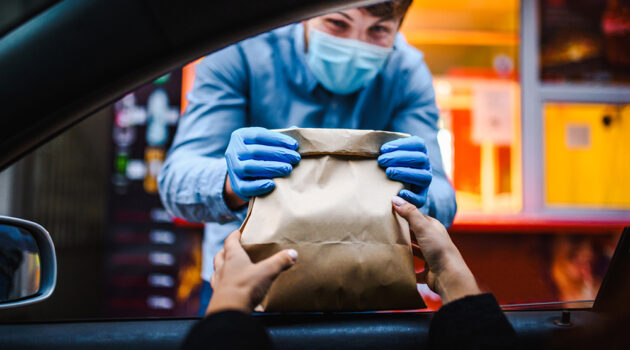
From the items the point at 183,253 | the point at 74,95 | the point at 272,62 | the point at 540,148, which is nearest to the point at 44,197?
the point at 183,253

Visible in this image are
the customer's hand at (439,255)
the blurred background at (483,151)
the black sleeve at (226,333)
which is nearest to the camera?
the black sleeve at (226,333)

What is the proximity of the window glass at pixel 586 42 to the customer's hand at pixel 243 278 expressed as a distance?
3096 mm

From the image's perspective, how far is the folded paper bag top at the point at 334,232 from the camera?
0.55 m

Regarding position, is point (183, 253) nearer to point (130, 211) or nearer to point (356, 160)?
point (130, 211)

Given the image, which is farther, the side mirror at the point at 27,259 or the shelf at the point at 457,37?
the shelf at the point at 457,37

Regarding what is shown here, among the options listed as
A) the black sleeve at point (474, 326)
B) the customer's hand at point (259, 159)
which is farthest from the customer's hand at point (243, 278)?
the black sleeve at point (474, 326)

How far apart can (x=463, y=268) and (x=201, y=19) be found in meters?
0.48

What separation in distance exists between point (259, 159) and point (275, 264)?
0.58 feet

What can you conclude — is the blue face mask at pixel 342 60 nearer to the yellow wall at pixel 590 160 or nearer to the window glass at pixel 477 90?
the window glass at pixel 477 90

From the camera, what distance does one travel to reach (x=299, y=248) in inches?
A: 21.7

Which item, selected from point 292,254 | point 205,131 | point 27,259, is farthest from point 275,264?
point 205,131

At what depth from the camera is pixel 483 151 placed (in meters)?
3.20

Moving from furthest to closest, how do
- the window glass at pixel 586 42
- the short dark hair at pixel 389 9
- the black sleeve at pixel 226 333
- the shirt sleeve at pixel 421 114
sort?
1. the window glass at pixel 586 42
2. the shirt sleeve at pixel 421 114
3. the short dark hair at pixel 389 9
4. the black sleeve at pixel 226 333

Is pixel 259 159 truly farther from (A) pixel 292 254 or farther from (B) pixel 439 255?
(B) pixel 439 255
